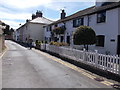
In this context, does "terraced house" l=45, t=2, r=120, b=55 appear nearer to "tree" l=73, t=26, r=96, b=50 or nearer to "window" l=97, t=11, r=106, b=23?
"window" l=97, t=11, r=106, b=23

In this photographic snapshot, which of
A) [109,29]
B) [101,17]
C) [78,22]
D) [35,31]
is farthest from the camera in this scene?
[35,31]

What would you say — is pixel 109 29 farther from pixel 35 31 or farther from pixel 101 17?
pixel 35 31

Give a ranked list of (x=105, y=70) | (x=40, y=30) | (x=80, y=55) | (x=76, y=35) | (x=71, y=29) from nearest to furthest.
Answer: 1. (x=105, y=70)
2. (x=80, y=55)
3. (x=76, y=35)
4. (x=71, y=29)
5. (x=40, y=30)

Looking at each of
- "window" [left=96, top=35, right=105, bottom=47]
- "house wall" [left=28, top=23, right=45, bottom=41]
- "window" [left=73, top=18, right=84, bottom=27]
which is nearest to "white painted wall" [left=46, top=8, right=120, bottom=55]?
"window" [left=96, top=35, right=105, bottom=47]

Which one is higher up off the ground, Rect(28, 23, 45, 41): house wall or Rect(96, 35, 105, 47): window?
Rect(28, 23, 45, 41): house wall

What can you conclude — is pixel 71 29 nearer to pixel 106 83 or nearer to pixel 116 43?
pixel 116 43

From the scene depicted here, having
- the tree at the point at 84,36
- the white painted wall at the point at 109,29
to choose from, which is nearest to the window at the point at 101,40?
the white painted wall at the point at 109,29

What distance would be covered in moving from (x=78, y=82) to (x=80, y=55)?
4712mm

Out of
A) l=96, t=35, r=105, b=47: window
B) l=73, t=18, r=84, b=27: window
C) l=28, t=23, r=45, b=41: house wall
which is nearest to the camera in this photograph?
l=96, t=35, r=105, b=47: window

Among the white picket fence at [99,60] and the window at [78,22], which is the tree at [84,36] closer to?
the white picket fence at [99,60]

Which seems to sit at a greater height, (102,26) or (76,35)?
(102,26)

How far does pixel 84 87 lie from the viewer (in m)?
5.93

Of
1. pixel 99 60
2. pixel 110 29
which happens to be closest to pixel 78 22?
pixel 110 29

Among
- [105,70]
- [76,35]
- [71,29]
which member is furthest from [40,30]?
[105,70]
